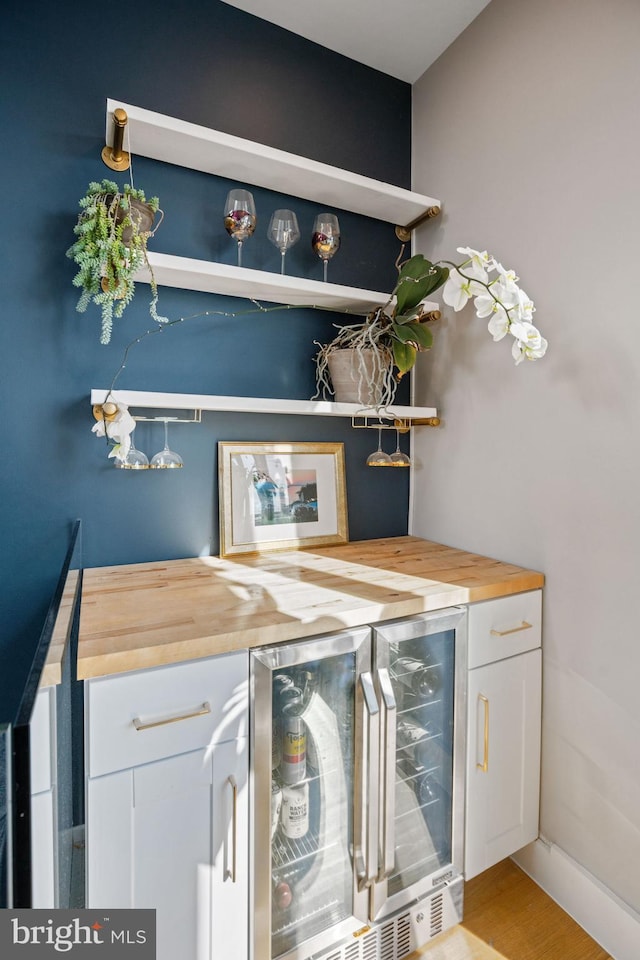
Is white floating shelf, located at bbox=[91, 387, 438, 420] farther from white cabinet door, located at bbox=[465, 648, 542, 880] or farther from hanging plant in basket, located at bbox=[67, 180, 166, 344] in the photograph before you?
white cabinet door, located at bbox=[465, 648, 542, 880]

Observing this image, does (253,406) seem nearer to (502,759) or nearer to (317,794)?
(317,794)

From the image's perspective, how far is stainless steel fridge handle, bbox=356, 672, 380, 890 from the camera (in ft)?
3.96

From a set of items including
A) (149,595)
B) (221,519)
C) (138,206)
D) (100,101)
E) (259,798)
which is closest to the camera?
(259,798)

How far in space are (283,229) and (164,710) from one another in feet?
4.67

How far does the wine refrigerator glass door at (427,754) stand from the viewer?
51.7 inches

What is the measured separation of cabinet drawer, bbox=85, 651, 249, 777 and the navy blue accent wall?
2.15 ft

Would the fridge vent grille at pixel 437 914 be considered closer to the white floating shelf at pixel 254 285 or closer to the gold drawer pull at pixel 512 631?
the gold drawer pull at pixel 512 631

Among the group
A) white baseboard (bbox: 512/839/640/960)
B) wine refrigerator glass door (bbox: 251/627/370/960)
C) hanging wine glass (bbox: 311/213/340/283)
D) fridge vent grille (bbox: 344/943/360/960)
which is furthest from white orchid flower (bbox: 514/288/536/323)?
fridge vent grille (bbox: 344/943/360/960)

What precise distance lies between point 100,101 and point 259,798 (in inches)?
77.8

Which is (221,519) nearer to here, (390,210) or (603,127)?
(390,210)

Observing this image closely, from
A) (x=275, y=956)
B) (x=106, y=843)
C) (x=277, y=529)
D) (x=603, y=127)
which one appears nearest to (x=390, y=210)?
(x=603, y=127)

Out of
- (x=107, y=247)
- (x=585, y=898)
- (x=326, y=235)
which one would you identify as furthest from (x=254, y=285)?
(x=585, y=898)

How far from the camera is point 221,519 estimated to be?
1.68m

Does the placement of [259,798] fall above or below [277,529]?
below
